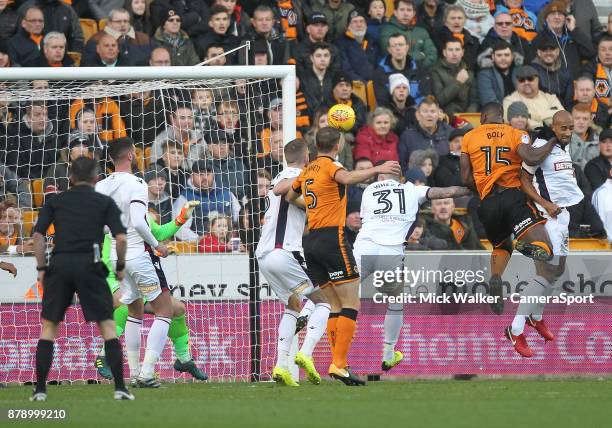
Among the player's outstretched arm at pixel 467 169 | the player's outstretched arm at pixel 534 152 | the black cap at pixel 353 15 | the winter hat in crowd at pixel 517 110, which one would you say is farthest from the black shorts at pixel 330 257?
the black cap at pixel 353 15

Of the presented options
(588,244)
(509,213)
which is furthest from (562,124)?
(588,244)

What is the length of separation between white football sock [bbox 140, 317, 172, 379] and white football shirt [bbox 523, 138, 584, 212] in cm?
456

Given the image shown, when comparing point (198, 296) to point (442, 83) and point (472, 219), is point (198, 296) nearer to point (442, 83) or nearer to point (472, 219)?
point (472, 219)

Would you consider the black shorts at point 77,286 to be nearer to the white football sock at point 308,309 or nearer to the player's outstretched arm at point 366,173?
the player's outstretched arm at point 366,173

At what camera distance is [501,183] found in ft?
46.5

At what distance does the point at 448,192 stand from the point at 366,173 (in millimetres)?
1716

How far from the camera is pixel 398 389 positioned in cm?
1270

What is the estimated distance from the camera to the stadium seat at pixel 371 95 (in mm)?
19612

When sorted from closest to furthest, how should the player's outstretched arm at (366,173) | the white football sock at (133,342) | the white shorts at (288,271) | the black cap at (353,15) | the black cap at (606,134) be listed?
the player's outstretched arm at (366,173) → the white shorts at (288,271) → the white football sock at (133,342) → the black cap at (606,134) → the black cap at (353,15)

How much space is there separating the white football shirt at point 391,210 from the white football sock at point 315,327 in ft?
8.31

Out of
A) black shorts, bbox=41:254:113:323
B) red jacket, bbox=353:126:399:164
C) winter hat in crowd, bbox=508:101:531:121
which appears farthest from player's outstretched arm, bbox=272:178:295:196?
winter hat in crowd, bbox=508:101:531:121

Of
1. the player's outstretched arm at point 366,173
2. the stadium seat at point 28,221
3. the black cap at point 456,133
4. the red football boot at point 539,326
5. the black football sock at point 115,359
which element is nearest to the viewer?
the black football sock at point 115,359

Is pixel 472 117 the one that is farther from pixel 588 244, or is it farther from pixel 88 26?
pixel 88 26

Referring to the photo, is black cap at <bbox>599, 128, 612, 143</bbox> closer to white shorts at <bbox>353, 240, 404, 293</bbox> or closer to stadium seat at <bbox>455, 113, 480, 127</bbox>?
stadium seat at <bbox>455, 113, 480, 127</bbox>
